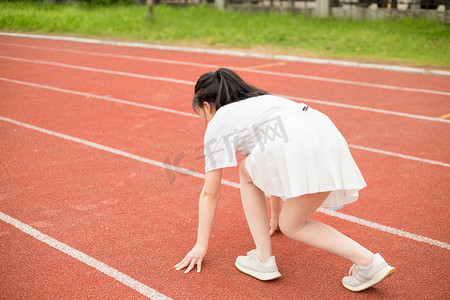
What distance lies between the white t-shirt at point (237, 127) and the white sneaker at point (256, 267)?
0.79 m

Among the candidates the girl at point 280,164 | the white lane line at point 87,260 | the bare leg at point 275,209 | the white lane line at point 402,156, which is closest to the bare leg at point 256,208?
the girl at point 280,164

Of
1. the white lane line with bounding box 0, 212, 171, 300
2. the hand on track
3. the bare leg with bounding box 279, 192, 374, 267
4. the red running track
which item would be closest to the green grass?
the red running track

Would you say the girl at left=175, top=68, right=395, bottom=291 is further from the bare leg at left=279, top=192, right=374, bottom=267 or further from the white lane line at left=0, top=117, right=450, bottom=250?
the white lane line at left=0, top=117, right=450, bottom=250

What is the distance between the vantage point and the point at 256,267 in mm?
3422

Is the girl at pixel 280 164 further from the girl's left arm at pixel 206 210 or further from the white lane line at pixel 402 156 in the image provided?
the white lane line at pixel 402 156

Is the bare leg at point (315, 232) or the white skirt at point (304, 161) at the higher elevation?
the white skirt at point (304, 161)

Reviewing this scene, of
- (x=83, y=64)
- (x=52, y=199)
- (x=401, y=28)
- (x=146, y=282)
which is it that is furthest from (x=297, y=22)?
(x=146, y=282)

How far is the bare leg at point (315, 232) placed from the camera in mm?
3061

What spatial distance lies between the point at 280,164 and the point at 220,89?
0.62 m

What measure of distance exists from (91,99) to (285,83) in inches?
156

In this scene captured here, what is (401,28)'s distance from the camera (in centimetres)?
1608

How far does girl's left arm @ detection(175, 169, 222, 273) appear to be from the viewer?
3176mm

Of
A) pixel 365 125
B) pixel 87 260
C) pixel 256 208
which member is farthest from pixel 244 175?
pixel 365 125

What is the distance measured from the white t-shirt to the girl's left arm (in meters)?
0.10
